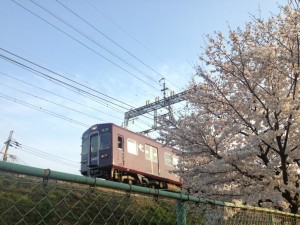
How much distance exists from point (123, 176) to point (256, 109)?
27.3ft

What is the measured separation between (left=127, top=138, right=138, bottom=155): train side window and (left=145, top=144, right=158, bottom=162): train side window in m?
0.98

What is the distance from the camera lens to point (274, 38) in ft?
28.9

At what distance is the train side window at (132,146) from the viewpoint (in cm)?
1583

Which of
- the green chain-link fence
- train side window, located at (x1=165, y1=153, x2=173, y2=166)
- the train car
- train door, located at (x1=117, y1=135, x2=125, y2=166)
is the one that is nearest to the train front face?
the train car

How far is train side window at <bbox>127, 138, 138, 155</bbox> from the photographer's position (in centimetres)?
1583

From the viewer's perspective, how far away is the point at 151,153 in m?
17.3

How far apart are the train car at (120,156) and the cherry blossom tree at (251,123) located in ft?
17.0

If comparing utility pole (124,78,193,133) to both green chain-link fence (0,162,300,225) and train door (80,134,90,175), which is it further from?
green chain-link fence (0,162,300,225)

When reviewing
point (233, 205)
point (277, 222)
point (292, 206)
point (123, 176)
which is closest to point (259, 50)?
point (292, 206)

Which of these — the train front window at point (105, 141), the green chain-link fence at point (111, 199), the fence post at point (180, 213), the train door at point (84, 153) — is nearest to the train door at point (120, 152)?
the train front window at point (105, 141)

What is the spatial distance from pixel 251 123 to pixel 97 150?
8.93 meters

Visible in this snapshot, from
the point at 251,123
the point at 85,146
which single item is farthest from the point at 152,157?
the point at 251,123

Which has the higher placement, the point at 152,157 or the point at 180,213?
the point at 152,157

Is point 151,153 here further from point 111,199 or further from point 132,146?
point 111,199
